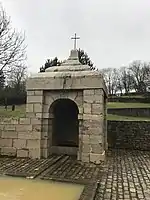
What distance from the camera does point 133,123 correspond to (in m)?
14.1

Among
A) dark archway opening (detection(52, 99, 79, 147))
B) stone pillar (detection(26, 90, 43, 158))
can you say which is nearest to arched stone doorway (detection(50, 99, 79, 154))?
dark archway opening (detection(52, 99, 79, 147))

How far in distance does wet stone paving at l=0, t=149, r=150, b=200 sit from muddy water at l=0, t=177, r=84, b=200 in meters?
0.26

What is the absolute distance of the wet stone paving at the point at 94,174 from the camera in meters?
5.30

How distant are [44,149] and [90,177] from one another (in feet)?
10.0

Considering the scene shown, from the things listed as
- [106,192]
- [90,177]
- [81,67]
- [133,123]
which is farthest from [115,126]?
[106,192]

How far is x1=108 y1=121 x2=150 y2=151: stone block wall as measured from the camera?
43.9ft

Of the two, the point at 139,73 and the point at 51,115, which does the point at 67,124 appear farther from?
the point at 139,73

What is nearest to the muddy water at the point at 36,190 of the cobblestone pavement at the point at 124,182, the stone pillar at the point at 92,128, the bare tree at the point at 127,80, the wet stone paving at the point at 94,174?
the wet stone paving at the point at 94,174

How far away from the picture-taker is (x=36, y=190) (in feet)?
18.2

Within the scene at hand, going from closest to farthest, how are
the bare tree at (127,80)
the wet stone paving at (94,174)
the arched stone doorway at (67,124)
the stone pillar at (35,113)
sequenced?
the wet stone paving at (94,174) → the stone pillar at (35,113) → the arched stone doorway at (67,124) → the bare tree at (127,80)

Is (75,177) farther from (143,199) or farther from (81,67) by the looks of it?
(81,67)

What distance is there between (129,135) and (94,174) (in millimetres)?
7314

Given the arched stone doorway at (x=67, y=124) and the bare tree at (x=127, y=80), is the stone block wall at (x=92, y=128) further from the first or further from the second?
the bare tree at (x=127, y=80)

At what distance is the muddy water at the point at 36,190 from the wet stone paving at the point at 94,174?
26 centimetres
